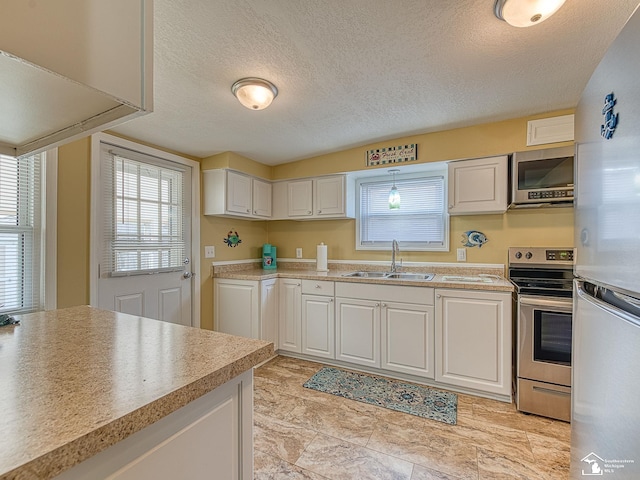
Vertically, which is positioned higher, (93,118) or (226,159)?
(226,159)

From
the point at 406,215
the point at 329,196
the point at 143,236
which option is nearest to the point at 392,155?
the point at 406,215

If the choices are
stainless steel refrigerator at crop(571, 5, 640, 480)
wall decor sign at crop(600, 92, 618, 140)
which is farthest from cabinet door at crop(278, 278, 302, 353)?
wall decor sign at crop(600, 92, 618, 140)

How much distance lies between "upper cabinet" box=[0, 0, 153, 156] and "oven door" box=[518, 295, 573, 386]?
2500 mm

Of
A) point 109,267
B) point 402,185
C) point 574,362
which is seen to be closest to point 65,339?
point 109,267

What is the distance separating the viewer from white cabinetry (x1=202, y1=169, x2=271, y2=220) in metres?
2.96

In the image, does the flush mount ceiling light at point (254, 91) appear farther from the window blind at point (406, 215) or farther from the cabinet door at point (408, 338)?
the cabinet door at point (408, 338)

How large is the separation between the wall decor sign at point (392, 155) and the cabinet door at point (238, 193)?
1336mm

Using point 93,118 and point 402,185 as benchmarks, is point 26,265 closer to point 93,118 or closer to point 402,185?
point 93,118

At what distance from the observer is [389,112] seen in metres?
2.33

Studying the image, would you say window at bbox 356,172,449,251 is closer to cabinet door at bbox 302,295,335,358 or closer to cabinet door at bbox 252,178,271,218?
cabinet door at bbox 302,295,335,358

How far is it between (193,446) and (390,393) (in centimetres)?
202

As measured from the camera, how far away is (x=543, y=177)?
232cm

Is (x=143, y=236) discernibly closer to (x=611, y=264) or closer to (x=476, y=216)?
(x=611, y=264)

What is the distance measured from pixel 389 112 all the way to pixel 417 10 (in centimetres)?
98
